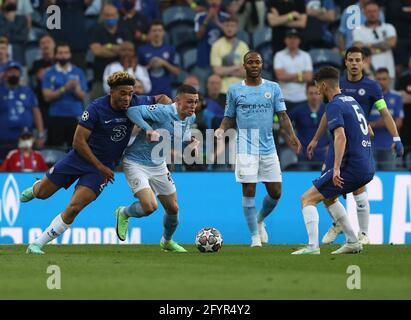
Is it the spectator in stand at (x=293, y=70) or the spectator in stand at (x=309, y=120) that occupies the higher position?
the spectator in stand at (x=293, y=70)

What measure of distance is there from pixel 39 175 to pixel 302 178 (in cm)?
428

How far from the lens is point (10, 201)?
724 inches

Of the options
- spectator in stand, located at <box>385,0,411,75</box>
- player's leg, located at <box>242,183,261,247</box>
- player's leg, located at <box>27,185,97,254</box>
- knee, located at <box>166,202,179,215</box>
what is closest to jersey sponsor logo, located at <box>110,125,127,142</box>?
player's leg, located at <box>27,185,97,254</box>

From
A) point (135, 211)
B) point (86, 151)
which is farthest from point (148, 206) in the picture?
point (86, 151)

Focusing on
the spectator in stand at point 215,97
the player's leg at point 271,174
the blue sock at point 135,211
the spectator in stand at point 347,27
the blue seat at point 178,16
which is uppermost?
the blue seat at point 178,16

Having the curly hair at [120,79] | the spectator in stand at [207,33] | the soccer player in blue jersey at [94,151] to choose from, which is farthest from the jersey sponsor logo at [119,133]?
the spectator in stand at [207,33]

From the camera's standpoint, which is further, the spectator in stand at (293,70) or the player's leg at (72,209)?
the spectator in stand at (293,70)

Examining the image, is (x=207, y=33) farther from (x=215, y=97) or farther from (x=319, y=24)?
(x=319, y=24)

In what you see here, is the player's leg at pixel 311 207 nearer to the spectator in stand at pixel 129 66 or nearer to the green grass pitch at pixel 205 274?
the green grass pitch at pixel 205 274

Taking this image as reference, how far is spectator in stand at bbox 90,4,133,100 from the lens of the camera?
72.5 feet

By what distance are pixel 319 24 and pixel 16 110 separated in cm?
642

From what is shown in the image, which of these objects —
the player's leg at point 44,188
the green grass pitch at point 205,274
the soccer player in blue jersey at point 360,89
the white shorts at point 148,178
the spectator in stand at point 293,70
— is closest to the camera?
the green grass pitch at point 205,274

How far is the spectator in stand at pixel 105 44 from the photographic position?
22.1 m

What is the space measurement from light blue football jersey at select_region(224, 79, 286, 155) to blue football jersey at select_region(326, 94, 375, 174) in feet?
7.18
